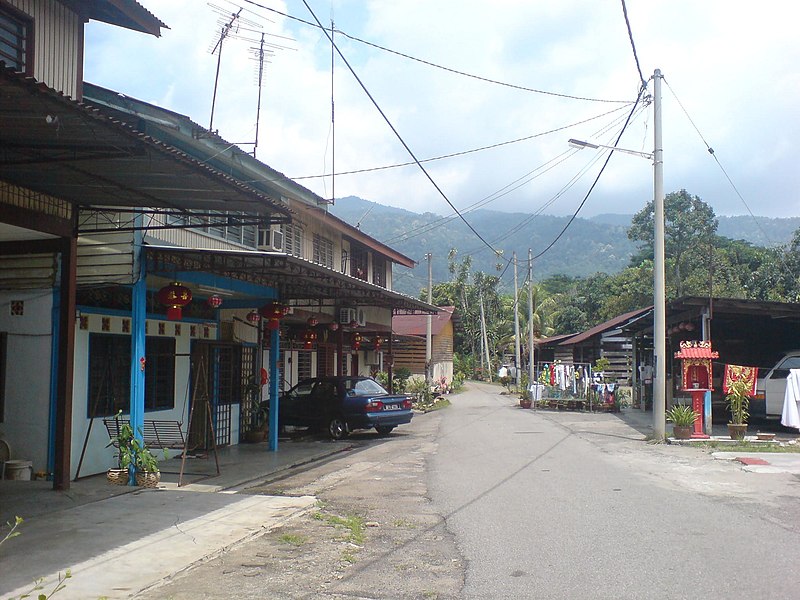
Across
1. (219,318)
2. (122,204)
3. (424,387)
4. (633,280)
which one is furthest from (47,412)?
(633,280)

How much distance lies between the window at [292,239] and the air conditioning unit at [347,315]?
2.15m

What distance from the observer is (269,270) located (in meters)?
13.1

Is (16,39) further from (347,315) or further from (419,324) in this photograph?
(419,324)

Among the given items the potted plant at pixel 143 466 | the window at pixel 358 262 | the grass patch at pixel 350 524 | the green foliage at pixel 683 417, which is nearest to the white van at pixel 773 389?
the green foliage at pixel 683 417

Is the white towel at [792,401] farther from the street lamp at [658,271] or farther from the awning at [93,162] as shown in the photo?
the awning at [93,162]

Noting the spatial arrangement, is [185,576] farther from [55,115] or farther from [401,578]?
[55,115]

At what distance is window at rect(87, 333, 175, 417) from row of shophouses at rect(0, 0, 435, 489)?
1.3 inches

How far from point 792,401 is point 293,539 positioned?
14826 millimetres

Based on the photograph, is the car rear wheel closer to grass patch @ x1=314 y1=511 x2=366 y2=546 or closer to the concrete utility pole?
the concrete utility pole

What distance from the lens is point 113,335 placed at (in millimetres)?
12812

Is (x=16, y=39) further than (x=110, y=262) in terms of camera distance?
No

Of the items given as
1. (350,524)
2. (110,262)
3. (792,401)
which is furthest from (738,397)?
(110,262)

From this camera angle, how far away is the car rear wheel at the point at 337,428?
741 inches

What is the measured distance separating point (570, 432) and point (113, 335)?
12.7 metres
